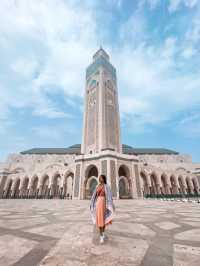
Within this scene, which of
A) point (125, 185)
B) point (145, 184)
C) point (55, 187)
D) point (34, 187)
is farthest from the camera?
point (34, 187)

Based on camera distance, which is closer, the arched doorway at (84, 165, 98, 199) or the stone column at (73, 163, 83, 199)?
the stone column at (73, 163, 83, 199)

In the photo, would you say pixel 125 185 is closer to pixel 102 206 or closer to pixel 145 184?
pixel 145 184

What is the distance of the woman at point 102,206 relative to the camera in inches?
110

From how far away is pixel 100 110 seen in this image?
29812 mm

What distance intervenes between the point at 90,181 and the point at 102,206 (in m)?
24.2

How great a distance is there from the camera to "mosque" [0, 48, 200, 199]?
23.2 m

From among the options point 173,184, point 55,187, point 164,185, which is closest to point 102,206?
point 55,187

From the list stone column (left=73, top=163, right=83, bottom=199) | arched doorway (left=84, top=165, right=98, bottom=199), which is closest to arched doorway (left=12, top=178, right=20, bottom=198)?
stone column (left=73, top=163, right=83, bottom=199)

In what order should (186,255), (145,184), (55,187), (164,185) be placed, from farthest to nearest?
(164,185) → (55,187) → (145,184) → (186,255)

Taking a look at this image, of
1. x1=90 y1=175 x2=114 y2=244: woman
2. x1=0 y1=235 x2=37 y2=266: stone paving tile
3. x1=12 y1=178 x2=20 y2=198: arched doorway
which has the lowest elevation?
x1=0 y1=235 x2=37 y2=266: stone paving tile

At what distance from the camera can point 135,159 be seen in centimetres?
2509

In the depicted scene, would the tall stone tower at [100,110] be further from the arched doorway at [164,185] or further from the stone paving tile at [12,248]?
the stone paving tile at [12,248]

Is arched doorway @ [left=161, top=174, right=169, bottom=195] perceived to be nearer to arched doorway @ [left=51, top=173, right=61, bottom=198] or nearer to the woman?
arched doorway @ [left=51, top=173, right=61, bottom=198]

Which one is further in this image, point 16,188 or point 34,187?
point 16,188
